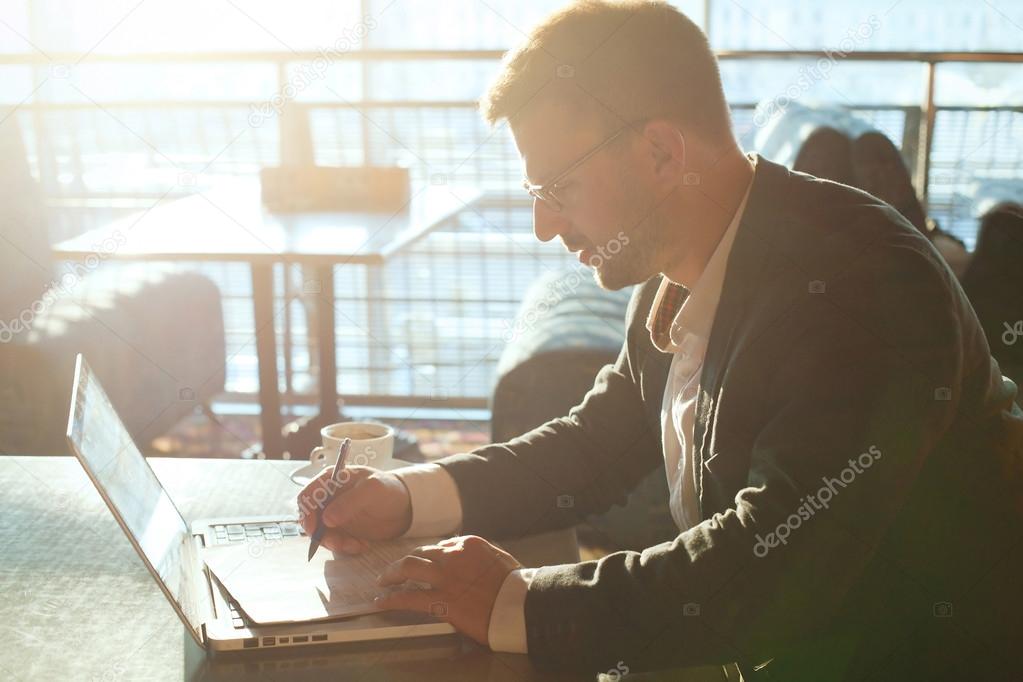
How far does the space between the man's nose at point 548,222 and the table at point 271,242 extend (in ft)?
3.64

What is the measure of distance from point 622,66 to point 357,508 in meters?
0.59

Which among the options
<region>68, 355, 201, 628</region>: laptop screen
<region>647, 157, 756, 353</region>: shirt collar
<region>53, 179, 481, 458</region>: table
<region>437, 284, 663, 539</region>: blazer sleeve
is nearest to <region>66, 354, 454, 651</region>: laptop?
<region>68, 355, 201, 628</region>: laptop screen

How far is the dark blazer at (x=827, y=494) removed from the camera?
38.9 inches

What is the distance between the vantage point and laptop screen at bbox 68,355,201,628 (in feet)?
2.95

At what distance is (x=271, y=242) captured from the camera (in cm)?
253

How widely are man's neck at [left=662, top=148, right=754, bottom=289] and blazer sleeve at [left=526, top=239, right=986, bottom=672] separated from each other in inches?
11.4

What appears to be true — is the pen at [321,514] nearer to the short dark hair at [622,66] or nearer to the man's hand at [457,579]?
the man's hand at [457,579]

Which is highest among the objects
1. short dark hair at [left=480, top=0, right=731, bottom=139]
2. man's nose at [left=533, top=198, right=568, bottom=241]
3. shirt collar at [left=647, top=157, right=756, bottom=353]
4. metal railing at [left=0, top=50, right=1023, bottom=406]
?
short dark hair at [left=480, top=0, right=731, bottom=139]

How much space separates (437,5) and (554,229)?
4028 millimetres

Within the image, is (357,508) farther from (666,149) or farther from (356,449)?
(666,149)

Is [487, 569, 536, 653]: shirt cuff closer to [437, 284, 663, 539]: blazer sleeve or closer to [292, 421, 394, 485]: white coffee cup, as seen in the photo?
[437, 284, 663, 539]: blazer sleeve

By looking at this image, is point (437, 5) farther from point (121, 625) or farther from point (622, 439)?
point (121, 625)

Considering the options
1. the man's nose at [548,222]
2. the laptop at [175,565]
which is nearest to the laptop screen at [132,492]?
the laptop at [175,565]

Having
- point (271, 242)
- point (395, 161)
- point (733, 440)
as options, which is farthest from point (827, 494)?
point (395, 161)
